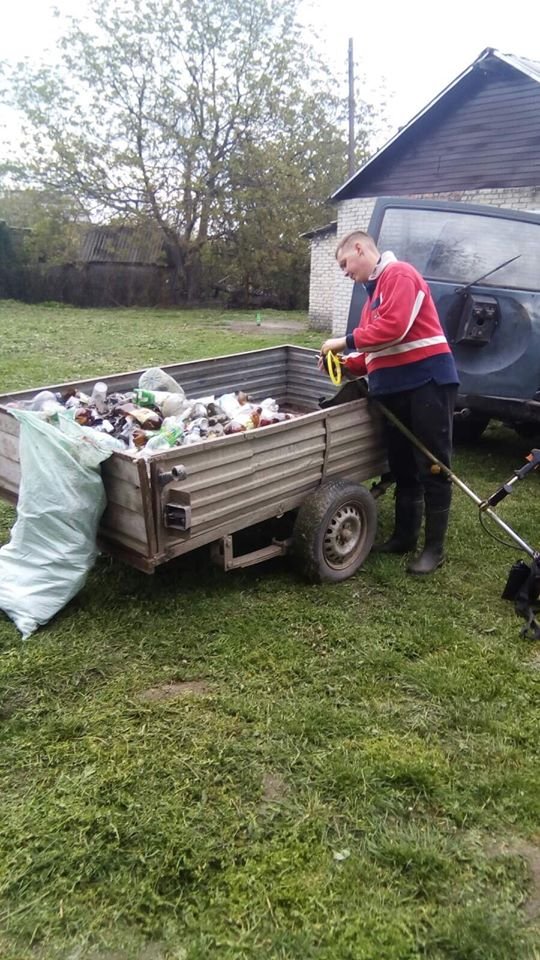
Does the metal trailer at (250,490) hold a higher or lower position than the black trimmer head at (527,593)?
higher

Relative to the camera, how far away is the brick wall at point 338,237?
11.8 meters

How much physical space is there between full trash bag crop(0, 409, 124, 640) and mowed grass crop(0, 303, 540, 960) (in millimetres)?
153

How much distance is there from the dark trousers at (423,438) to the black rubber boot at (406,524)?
37 millimetres

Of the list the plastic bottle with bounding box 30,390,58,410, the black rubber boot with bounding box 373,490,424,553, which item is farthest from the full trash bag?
the black rubber boot with bounding box 373,490,424,553

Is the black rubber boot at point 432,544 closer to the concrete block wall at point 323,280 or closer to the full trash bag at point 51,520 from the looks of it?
the full trash bag at point 51,520

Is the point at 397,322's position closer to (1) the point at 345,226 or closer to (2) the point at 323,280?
(1) the point at 345,226

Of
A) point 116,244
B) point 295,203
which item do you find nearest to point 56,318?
point 116,244

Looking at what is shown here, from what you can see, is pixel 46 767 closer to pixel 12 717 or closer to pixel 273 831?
pixel 12 717

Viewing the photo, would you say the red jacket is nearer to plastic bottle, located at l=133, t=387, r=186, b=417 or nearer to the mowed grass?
plastic bottle, located at l=133, t=387, r=186, b=417

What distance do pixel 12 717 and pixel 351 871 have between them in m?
1.43

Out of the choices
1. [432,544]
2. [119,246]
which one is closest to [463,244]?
[432,544]

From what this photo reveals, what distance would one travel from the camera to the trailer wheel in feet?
12.3

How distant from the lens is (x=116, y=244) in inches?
1049

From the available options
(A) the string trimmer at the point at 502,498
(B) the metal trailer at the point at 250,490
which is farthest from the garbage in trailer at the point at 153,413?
(A) the string trimmer at the point at 502,498
